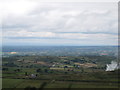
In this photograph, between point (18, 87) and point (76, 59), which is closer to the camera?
point (18, 87)

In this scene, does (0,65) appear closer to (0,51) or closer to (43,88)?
(0,51)

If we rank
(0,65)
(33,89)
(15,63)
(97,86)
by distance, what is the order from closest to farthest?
(33,89) → (97,86) → (0,65) → (15,63)

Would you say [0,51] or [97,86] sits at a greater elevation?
[0,51]

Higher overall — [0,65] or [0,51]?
[0,51]

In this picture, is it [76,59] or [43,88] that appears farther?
[76,59]

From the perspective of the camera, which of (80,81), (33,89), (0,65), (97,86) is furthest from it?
(0,65)

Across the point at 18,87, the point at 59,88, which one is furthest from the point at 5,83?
the point at 59,88

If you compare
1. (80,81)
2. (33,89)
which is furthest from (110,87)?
(33,89)

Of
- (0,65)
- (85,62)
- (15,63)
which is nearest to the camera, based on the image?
(0,65)

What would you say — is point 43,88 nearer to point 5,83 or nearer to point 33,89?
point 33,89
